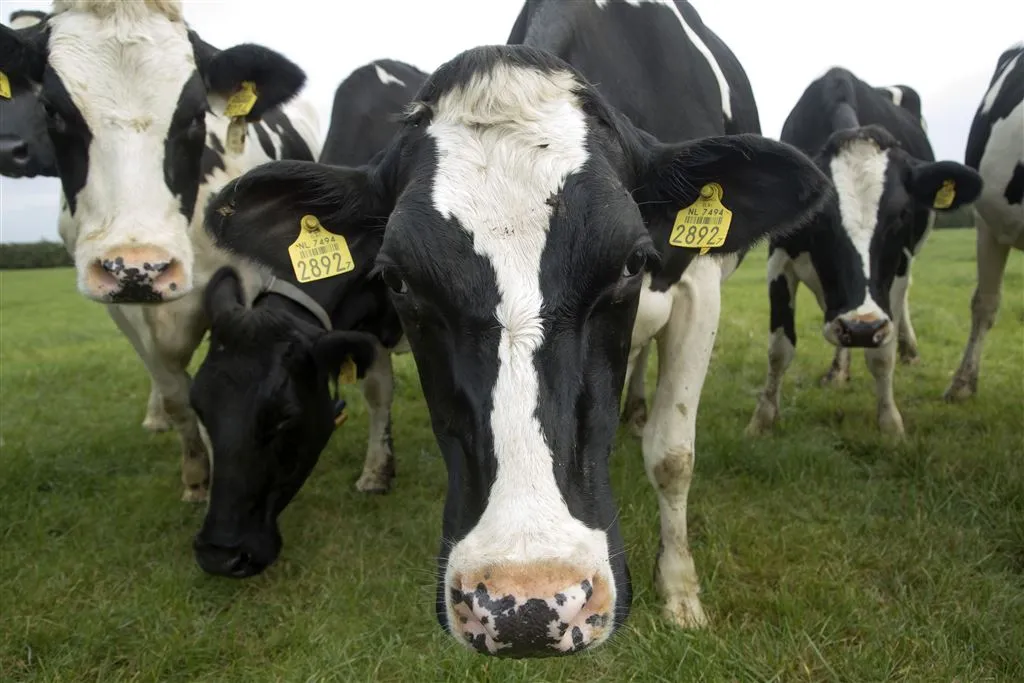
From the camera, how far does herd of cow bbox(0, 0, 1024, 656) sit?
1773 millimetres

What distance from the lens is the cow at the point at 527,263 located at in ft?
5.31

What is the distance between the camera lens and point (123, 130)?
11.3 ft

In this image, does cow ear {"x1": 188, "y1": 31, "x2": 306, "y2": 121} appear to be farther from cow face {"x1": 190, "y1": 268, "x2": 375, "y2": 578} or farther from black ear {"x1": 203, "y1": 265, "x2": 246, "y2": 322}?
cow face {"x1": 190, "y1": 268, "x2": 375, "y2": 578}

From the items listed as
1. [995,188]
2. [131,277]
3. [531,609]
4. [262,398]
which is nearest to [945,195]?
[995,188]

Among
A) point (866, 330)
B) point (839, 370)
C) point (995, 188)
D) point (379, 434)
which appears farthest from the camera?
point (839, 370)

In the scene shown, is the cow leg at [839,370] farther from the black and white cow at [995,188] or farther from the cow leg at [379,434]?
the cow leg at [379,434]

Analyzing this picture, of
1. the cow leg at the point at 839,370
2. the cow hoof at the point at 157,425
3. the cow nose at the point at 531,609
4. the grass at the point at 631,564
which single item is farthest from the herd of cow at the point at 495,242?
the cow hoof at the point at 157,425

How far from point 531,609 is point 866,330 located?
342cm

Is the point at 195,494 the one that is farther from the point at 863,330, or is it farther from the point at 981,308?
the point at 981,308

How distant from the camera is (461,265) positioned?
6.06 feet

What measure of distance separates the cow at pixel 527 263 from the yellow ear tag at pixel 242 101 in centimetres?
190

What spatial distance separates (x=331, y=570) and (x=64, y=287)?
17540 mm

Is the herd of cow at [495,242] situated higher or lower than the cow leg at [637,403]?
higher

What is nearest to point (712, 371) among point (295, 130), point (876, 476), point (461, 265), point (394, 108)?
point (876, 476)
